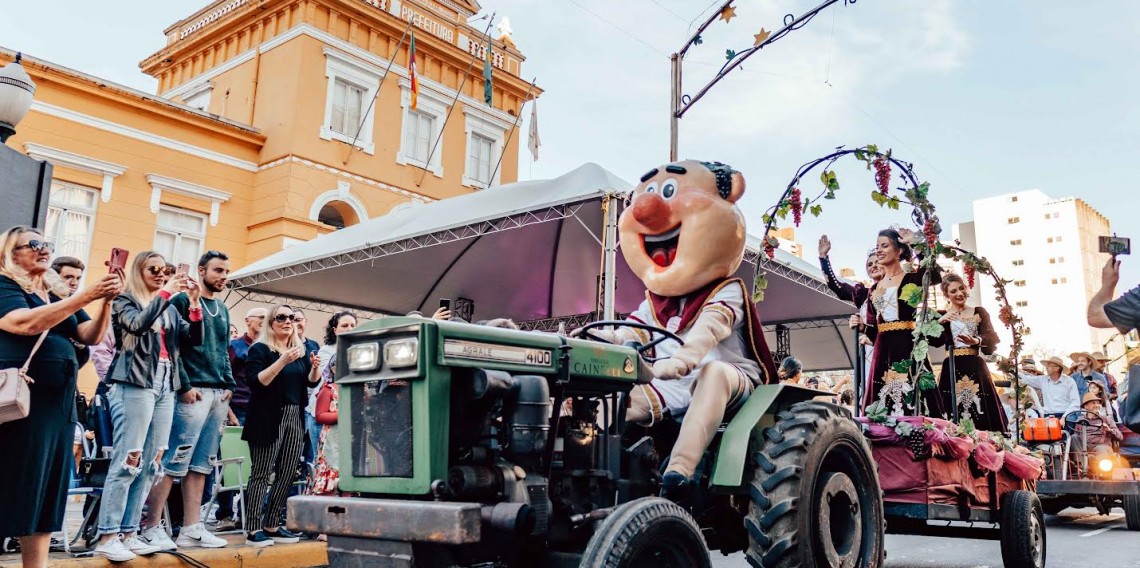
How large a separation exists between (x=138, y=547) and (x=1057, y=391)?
10608 millimetres

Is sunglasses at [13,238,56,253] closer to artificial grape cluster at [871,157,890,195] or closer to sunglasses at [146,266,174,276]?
sunglasses at [146,266,174,276]

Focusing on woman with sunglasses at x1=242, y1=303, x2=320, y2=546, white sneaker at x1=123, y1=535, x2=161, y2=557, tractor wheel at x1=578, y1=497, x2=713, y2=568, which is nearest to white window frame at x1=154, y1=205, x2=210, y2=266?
woman with sunglasses at x1=242, y1=303, x2=320, y2=546

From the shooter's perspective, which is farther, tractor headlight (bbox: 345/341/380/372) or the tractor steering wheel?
the tractor steering wheel

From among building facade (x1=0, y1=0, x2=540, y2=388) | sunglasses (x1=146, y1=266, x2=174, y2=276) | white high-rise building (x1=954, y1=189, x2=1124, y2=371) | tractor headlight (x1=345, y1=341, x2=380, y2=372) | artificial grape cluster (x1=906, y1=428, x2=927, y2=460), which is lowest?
artificial grape cluster (x1=906, y1=428, x2=927, y2=460)

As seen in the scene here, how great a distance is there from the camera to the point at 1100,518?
10.3 meters

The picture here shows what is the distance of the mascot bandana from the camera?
374cm

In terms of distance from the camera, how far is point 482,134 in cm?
2120

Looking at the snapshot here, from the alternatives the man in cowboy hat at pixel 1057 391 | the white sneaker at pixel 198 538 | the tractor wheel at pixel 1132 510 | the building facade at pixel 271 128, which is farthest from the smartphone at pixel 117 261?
the building facade at pixel 271 128

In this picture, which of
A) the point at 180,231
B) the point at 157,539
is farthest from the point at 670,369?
the point at 180,231

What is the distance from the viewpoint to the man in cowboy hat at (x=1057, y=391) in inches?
420

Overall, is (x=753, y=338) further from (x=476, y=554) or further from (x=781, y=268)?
(x=781, y=268)

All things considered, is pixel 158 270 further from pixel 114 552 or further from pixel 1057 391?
pixel 1057 391

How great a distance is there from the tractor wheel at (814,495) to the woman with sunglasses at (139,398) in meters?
3.34

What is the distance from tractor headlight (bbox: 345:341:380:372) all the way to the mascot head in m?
1.90
